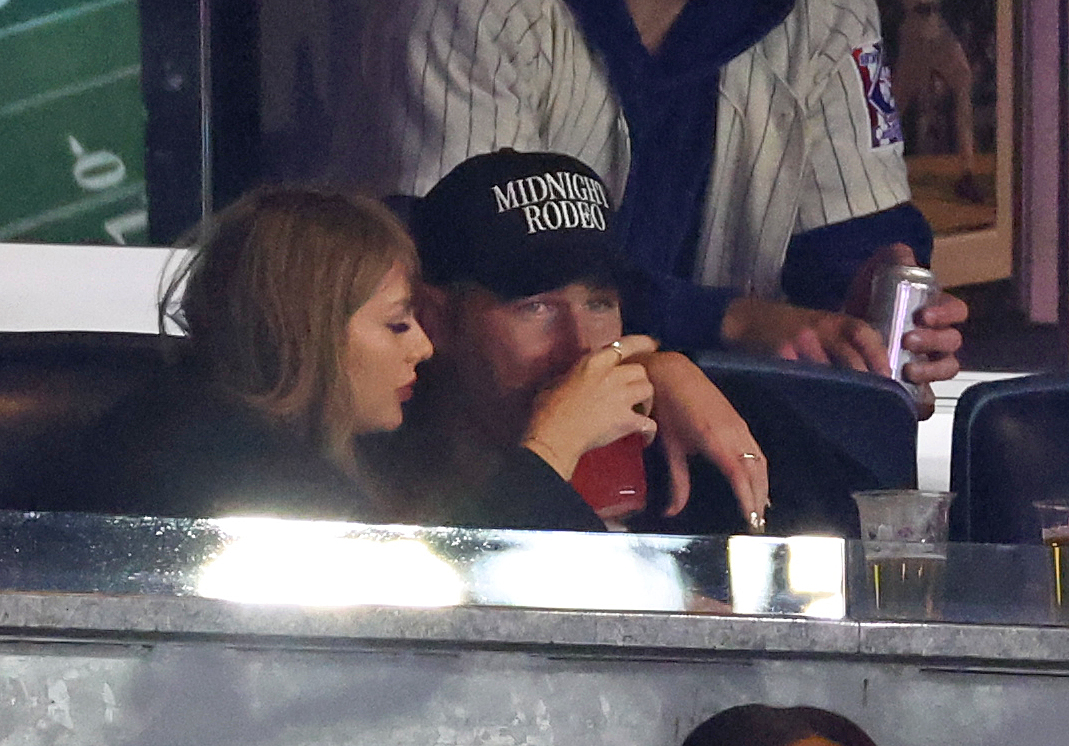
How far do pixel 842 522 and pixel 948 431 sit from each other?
16cm

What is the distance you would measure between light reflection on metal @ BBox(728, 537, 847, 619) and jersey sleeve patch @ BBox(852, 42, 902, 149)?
432 mm

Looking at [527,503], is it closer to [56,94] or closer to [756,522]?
[756,522]

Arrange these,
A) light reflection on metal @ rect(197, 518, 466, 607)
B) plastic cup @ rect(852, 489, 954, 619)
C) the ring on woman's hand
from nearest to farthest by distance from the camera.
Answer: light reflection on metal @ rect(197, 518, 466, 607)
plastic cup @ rect(852, 489, 954, 619)
the ring on woman's hand

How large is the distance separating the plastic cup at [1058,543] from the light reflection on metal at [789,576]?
0.58ft

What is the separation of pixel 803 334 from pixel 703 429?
0.52 feet

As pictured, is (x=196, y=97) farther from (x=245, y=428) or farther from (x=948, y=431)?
(x=948, y=431)

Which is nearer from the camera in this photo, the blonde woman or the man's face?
the blonde woman

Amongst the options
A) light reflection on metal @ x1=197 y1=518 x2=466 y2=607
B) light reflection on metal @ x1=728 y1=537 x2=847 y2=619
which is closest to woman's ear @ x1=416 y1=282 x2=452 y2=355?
light reflection on metal @ x1=197 y1=518 x2=466 y2=607

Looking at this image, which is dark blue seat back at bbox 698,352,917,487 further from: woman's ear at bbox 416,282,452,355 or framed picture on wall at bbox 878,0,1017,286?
woman's ear at bbox 416,282,452,355

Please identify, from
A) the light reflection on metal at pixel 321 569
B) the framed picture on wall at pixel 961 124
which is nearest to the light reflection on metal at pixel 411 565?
the light reflection on metal at pixel 321 569

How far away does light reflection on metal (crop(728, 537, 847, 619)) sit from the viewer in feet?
3.34

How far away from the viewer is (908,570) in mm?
1158

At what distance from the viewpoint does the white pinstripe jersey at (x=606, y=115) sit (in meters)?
1.32

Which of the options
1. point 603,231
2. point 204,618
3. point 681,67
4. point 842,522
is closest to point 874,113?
point 681,67
